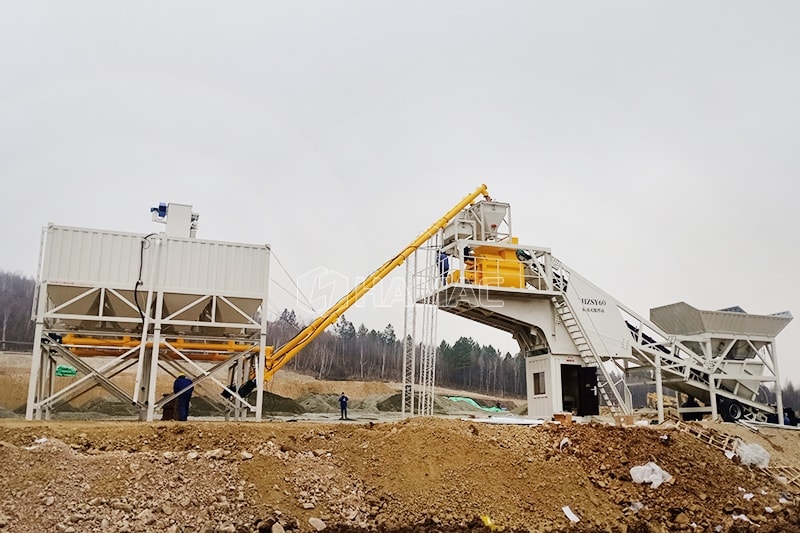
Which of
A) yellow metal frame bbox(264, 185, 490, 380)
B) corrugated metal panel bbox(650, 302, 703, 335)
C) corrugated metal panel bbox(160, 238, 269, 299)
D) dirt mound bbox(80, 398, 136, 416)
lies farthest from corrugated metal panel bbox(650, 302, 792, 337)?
dirt mound bbox(80, 398, 136, 416)

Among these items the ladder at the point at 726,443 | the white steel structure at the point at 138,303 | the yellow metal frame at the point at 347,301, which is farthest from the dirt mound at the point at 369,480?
the yellow metal frame at the point at 347,301

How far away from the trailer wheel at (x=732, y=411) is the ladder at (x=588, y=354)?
4.35 metres

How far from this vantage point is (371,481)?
11570 millimetres

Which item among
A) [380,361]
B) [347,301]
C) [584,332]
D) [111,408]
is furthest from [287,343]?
[380,361]

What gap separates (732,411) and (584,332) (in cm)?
664

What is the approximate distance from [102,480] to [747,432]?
667 inches

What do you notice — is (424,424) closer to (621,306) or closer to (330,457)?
(330,457)

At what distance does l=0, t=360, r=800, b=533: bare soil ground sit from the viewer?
9992mm

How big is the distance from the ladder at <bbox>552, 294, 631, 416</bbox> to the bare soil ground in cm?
563

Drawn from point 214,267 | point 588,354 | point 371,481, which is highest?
point 214,267

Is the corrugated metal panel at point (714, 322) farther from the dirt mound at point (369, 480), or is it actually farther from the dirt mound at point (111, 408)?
the dirt mound at point (111, 408)

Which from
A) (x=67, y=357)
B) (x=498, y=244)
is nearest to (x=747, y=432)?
(x=498, y=244)

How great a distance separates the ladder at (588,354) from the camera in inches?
800

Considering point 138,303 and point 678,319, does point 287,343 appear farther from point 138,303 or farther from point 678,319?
point 678,319
